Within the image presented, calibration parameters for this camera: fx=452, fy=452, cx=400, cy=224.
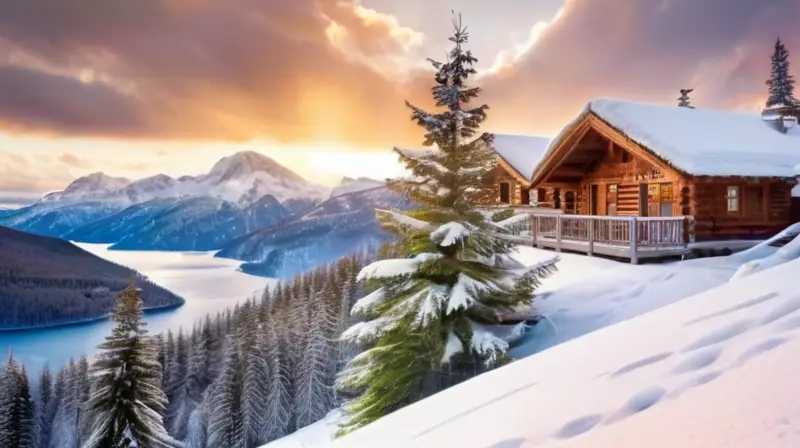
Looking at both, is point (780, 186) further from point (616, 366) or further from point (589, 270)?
point (616, 366)

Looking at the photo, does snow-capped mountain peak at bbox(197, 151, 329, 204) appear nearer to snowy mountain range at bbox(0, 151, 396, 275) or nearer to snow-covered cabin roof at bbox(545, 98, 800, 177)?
snowy mountain range at bbox(0, 151, 396, 275)

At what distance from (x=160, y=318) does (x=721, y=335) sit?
54737mm

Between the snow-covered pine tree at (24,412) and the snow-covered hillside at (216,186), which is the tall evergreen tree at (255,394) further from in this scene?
the snow-covered hillside at (216,186)

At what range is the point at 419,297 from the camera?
8.40 m

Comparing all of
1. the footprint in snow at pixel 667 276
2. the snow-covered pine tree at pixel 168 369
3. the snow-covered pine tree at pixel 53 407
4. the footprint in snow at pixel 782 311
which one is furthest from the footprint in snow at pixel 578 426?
the snow-covered pine tree at pixel 53 407

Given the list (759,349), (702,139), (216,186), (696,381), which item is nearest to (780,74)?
Result: (702,139)

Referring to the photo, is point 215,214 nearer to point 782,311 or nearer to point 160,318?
point 160,318

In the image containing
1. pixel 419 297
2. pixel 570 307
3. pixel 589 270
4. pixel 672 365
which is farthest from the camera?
pixel 589 270

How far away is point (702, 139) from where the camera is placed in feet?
47.7

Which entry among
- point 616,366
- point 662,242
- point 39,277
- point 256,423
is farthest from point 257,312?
point 616,366

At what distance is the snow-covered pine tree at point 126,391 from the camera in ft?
40.8

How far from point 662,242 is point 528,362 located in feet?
35.3

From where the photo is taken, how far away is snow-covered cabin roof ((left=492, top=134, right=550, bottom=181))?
76.7 feet

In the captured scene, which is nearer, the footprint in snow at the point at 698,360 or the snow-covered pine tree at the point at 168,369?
the footprint in snow at the point at 698,360
